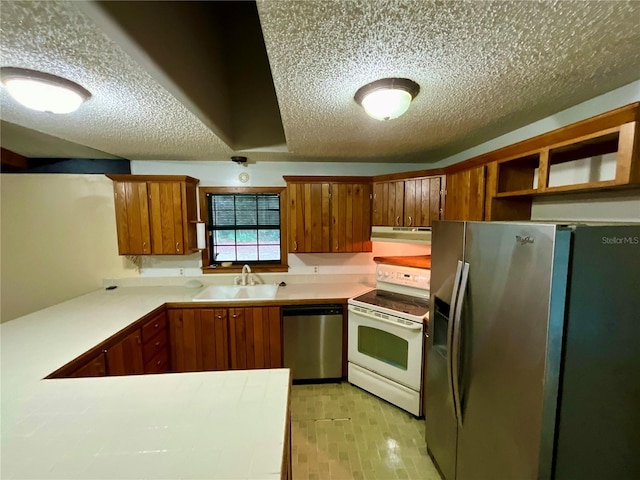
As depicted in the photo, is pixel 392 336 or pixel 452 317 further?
pixel 392 336

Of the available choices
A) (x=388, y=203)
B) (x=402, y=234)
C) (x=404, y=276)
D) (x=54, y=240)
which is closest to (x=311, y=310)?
(x=404, y=276)

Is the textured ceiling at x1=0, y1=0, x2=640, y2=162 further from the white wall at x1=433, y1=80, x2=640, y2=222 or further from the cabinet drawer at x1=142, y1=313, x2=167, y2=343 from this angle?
the cabinet drawer at x1=142, y1=313, x2=167, y2=343

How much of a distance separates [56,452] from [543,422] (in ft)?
5.68

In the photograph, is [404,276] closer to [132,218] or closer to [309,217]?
[309,217]

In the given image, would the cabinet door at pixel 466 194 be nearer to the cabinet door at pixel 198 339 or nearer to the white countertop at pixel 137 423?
the white countertop at pixel 137 423

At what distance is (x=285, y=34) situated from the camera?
90 centimetres

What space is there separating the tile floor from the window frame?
4.45ft

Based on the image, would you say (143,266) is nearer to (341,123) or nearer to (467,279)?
(341,123)

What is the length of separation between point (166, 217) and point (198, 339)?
4.29 feet

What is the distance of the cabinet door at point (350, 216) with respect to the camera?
Result: 9.07 feet

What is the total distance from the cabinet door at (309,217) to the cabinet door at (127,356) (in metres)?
1.56

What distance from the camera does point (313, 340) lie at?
250 cm

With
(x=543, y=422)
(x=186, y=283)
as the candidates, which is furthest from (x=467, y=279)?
(x=186, y=283)

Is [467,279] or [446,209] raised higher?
[446,209]
